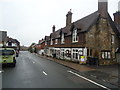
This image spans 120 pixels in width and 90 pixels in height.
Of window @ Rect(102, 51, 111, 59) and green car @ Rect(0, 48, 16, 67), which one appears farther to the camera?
window @ Rect(102, 51, 111, 59)

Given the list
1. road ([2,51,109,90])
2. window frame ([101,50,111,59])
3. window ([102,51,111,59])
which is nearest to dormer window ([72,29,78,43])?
Result: window frame ([101,50,111,59])

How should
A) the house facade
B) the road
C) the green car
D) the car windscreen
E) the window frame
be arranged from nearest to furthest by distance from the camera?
the road
the green car
the car windscreen
the house facade
the window frame

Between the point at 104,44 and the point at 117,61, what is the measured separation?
4.17 metres

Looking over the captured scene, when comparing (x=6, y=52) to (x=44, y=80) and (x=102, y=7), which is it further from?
(x=102, y=7)

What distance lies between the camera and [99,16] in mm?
17969

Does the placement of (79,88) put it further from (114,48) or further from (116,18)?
(116,18)

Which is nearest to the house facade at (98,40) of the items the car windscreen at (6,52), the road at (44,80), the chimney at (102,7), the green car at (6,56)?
the chimney at (102,7)

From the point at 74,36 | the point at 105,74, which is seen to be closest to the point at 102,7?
the point at 74,36

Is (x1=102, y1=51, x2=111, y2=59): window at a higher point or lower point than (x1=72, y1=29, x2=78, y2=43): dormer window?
lower

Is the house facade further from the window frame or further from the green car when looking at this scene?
the green car

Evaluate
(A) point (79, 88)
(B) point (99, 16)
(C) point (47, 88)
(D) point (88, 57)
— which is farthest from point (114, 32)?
(C) point (47, 88)

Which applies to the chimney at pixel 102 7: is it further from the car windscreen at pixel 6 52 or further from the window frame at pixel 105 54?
the car windscreen at pixel 6 52

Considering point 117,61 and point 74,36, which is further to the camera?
point 74,36

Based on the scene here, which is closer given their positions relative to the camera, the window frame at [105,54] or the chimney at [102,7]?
the window frame at [105,54]
